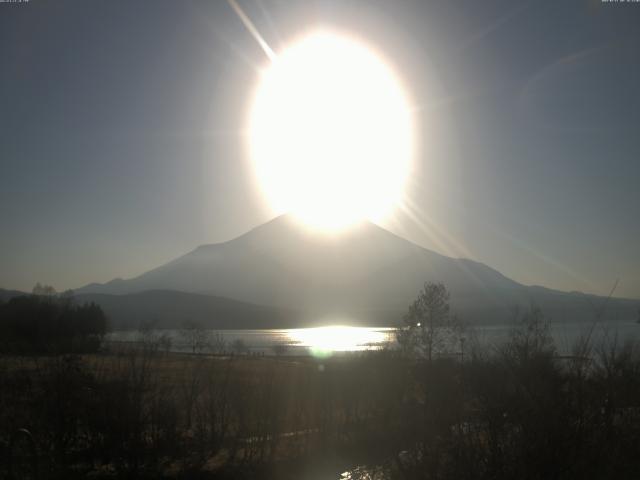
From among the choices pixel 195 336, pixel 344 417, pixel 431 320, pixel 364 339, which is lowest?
pixel 344 417

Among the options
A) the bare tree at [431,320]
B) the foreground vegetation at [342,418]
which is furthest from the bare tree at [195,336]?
the foreground vegetation at [342,418]

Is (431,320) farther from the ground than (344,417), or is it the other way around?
(431,320)

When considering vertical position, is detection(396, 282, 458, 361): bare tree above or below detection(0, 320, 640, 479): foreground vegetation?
above

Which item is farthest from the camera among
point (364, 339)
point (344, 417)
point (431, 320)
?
point (364, 339)

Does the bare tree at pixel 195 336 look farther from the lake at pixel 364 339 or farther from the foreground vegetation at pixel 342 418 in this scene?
the foreground vegetation at pixel 342 418

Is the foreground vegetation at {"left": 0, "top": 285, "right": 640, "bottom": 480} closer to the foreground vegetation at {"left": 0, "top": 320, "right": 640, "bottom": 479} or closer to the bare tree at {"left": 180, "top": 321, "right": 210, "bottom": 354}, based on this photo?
the foreground vegetation at {"left": 0, "top": 320, "right": 640, "bottom": 479}

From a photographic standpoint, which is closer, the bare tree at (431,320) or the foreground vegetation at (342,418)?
the foreground vegetation at (342,418)

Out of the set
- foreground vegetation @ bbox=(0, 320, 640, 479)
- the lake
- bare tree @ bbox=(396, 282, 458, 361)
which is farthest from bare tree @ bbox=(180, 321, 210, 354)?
foreground vegetation @ bbox=(0, 320, 640, 479)

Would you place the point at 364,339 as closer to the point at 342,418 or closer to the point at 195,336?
the point at 195,336

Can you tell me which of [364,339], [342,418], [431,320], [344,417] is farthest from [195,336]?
[342,418]

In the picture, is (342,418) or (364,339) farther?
(364,339)

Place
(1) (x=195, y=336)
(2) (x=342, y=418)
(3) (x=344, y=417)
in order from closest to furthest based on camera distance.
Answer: (2) (x=342, y=418) → (3) (x=344, y=417) → (1) (x=195, y=336)

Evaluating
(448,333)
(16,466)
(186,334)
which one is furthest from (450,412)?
(186,334)

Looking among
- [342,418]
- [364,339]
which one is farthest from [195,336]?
[342,418]
